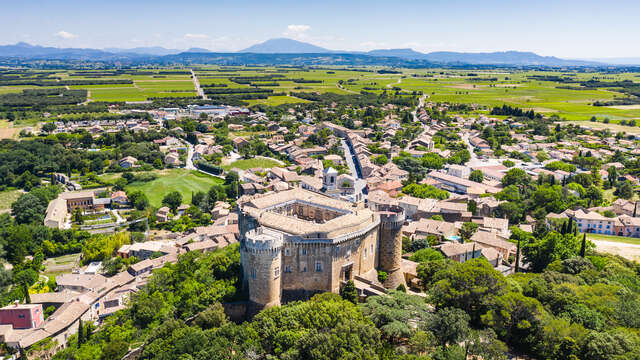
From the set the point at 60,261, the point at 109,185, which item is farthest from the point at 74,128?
the point at 60,261

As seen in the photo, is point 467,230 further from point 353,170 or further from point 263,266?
point 353,170

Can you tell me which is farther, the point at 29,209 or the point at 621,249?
the point at 29,209

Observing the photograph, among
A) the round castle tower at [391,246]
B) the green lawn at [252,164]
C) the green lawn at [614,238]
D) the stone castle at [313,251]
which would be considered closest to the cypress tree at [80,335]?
the stone castle at [313,251]

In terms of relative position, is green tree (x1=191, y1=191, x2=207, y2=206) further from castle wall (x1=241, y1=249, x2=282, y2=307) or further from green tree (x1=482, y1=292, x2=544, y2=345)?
green tree (x1=482, y1=292, x2=544, y2=345)

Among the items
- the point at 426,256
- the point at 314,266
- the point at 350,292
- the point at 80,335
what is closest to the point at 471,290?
the point at 350,292

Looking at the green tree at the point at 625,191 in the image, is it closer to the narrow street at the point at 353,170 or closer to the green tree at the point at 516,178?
the green tree at the point at 516,178

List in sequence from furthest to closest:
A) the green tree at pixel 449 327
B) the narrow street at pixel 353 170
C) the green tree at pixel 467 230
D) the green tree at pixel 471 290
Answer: the narrow street at pixel 353 170 → the green tree at pixel 467 230 → the green tree at pixel 471 290 → the green tree at pixel 449 327

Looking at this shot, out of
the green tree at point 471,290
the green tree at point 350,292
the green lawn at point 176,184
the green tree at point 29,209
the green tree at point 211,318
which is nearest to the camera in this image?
the green tree at point 471,290
